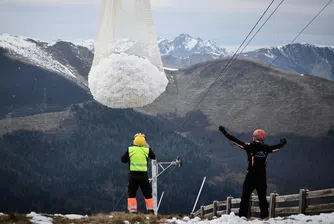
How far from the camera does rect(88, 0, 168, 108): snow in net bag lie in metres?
8.68

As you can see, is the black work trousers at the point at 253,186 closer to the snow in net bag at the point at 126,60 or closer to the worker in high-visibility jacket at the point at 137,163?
the worker in high-visibility jacket at the point at 137,163

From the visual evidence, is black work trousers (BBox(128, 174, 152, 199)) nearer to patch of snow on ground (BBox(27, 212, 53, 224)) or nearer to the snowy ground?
the snowy ground

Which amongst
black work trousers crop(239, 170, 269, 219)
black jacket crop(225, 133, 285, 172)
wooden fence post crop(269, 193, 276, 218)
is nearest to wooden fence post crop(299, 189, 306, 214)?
black work trousers crop(239, 170, 269, 219)

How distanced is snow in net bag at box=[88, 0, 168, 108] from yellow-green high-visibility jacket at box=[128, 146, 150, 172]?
73.8 inches

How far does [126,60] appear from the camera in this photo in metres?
8.92

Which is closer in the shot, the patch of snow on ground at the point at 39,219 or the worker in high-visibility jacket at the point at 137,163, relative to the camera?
the patch of snow on ground at the point at 39,219

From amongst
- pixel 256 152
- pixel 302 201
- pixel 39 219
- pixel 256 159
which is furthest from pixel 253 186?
pixel 39 219

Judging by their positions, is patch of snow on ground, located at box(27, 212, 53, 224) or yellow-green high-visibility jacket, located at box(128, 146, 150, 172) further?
yellow-green high-visibility jacket, located at box(128, 146, 150, 172)

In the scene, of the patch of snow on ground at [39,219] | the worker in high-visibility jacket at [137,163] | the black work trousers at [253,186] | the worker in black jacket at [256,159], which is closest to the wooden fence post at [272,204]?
the black work trousers at [253,186]

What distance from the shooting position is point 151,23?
9328 millimetres

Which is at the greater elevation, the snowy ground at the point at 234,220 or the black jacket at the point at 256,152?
the black jacket at the point at 256,152

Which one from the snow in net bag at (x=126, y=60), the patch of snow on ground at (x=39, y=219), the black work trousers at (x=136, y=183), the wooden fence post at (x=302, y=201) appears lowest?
the patch of snow on ground at (x=39, y=219)

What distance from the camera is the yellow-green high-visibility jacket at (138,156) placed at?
35.5 feet

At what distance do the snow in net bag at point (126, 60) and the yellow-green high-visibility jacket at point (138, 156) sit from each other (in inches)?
73.8
